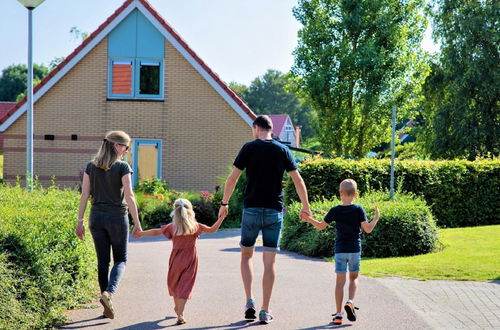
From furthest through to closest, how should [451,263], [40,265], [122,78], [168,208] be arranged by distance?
[122,78] → [168,208] → [451,263] → [40,265]

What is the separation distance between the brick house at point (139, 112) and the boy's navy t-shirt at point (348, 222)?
16876 millimetres

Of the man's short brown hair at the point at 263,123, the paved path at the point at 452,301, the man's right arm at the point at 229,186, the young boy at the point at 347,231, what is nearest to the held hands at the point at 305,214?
the young boy at the point at 347,231

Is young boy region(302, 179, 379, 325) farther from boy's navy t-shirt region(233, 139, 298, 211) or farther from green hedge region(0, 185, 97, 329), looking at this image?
green hedge region(0, 185, 97, 329)

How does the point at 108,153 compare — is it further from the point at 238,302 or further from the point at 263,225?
the point at 238,302

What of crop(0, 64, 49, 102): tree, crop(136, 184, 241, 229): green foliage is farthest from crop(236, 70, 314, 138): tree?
crop(136, 184, 241, 229): green foliage

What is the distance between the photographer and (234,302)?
28.2 ft

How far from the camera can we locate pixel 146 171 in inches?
977

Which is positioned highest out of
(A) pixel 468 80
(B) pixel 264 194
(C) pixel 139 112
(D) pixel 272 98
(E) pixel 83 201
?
(D) pixel 272 98

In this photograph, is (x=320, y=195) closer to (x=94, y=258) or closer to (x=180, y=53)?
(x=180, y=53)

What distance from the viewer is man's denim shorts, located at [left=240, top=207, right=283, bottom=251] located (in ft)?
24.8

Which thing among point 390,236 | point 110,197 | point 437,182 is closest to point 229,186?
point 110,197

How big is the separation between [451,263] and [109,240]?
20.8 feet

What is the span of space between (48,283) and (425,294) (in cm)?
459

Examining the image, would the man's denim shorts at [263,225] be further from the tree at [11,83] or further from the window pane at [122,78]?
the tree at [11,83]
